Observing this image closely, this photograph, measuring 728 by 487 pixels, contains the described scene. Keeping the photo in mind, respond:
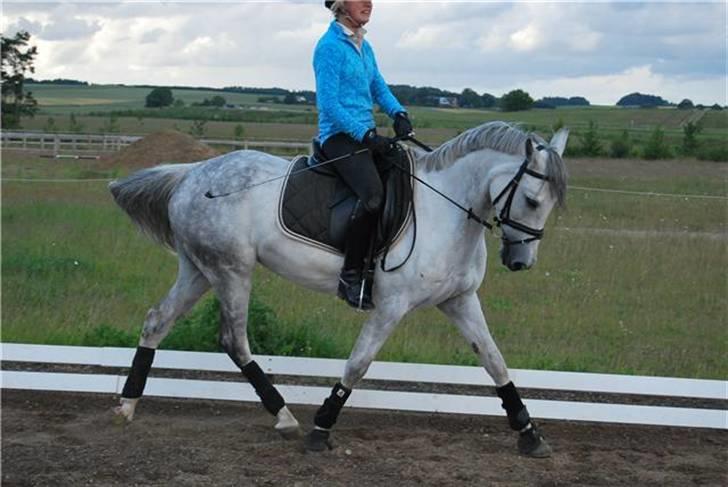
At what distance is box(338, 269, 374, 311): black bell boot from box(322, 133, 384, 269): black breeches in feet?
0.16

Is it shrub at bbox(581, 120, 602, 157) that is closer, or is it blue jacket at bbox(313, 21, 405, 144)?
blue jacket at bbox(313, 21, 405, 144)

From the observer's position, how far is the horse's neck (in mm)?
5645

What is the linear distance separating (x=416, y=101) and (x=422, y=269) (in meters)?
11.9

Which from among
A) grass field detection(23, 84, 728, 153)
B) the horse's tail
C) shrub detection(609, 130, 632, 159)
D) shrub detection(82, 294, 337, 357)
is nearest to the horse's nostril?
the horse's tail

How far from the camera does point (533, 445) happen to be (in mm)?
5832

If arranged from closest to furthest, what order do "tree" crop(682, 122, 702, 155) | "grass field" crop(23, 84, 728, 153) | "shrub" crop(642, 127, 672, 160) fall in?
"shrub" crop(642, 127, 672, 160), "tree" crop(682, 122, 702, 155), "grass field" crop(23, 84, 728, 153)

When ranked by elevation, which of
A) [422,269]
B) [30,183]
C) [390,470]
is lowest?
[30,183]

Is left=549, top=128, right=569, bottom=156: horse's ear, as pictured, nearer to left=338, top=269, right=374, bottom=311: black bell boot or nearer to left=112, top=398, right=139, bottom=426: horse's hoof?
left=338, top=269, right=374, bottom=311: black bell boot

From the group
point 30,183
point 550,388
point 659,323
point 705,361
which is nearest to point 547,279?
point 659,323

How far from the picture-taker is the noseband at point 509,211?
5.36 meters

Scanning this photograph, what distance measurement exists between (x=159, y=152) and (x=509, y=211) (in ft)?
83.7

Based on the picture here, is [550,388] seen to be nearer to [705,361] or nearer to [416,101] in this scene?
[705,361]

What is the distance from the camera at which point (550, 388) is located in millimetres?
6668

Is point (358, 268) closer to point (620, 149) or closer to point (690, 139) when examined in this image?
point (620, 149)
